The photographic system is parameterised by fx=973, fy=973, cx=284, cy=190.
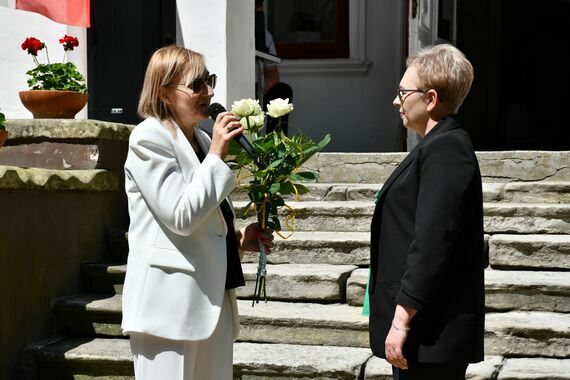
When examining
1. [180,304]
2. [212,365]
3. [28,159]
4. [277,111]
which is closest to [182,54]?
[277,111]

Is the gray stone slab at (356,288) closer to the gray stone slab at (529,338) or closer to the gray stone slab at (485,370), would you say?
the gray stone slab at (529,338)

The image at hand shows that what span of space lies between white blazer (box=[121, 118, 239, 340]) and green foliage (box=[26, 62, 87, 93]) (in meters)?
3.60

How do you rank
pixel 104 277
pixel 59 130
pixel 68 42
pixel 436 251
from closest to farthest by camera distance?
pixel 436 251 < pixel 104 277 < pixel 59 130 < pixel 68 42

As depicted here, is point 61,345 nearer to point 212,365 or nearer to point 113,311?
point 113,311

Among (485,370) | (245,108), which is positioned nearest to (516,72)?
(485,370)

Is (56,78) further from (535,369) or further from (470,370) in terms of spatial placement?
(535,369)

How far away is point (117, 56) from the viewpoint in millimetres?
7414

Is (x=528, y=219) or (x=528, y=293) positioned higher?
(x=528, y=219)

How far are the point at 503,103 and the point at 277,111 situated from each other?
936cm

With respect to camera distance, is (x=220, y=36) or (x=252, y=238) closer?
(x=252, y=238)

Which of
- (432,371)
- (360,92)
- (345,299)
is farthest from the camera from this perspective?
(360,92)

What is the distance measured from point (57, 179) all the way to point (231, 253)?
2715mm

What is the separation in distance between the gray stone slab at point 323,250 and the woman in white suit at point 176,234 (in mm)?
2692

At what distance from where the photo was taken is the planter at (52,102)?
6.43m
